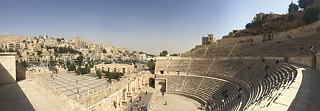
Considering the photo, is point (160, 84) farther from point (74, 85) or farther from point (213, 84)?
point (74, 85)

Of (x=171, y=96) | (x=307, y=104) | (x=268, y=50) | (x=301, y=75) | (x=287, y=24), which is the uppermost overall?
(x=287, y=24)

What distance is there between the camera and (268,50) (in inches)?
925

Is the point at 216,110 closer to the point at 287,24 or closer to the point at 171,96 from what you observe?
the point at 171,96

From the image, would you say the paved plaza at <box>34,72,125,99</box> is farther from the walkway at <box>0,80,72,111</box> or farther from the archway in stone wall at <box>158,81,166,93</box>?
the archway in stone wall at <box>158,81,166,93</box>

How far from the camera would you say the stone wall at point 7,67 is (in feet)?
40.5

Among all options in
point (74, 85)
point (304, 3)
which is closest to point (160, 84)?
point (74, 85)

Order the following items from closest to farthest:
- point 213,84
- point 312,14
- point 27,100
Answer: point 27,100 → point 213,84 → point 312,14

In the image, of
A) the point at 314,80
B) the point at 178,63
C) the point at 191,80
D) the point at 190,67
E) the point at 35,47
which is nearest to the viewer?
the point at 314,80

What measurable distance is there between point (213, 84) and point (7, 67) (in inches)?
674

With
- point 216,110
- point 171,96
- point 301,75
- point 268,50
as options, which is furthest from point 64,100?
point 268,50

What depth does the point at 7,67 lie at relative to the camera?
12477mm

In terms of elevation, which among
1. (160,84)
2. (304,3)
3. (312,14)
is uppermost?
(304,3)

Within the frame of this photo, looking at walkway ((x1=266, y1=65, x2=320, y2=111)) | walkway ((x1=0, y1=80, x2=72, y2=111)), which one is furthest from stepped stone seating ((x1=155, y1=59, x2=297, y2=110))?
walkway ((x1=0, y1=80, x2=72, y2=111))

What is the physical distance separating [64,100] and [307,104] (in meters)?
10.4
